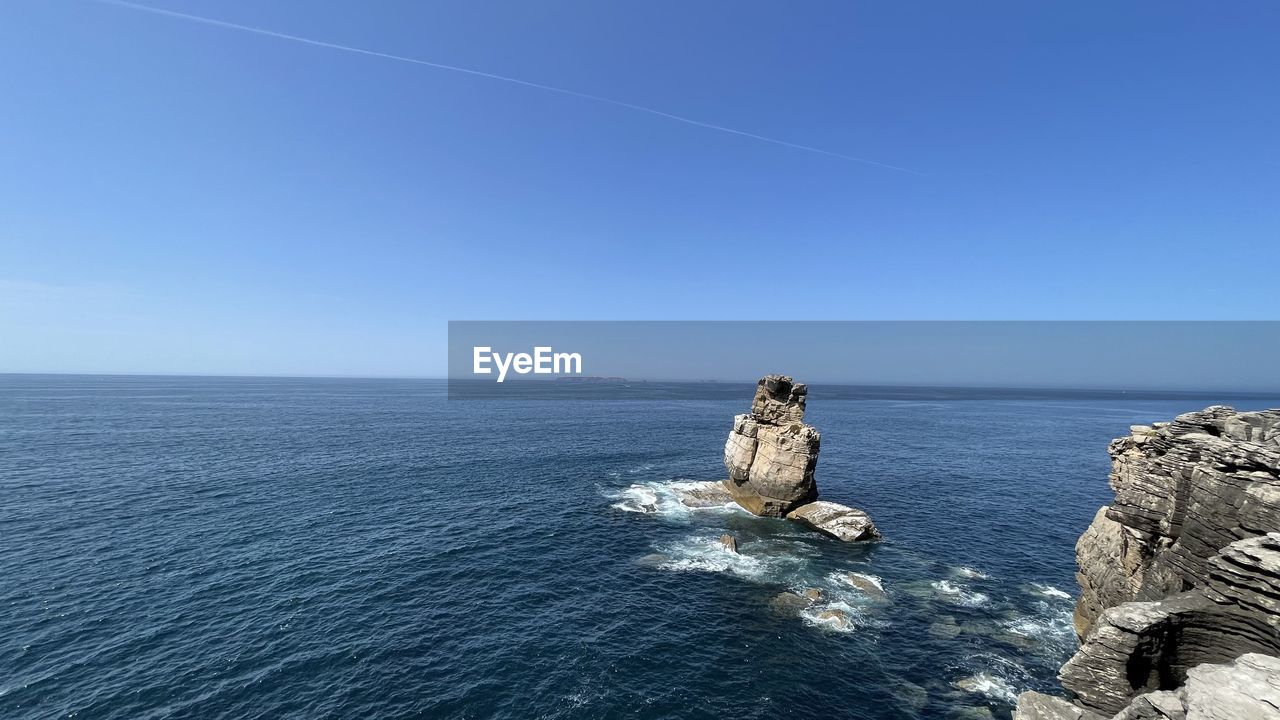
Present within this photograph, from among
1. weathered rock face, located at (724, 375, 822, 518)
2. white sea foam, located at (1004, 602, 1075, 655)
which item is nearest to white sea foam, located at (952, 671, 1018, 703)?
white sea foam, located at (1004, 602, 1075, 655)

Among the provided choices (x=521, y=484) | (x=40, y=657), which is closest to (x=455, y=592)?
(x=40, y=657)

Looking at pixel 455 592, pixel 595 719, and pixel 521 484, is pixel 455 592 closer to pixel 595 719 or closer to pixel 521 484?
pixel 595 719

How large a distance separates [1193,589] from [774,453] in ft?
126

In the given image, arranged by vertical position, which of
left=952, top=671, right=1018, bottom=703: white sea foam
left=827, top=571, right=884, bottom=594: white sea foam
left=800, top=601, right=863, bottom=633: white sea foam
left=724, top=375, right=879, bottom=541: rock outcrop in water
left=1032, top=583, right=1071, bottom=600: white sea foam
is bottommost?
left=952, top=671, right=1018, bottom=703: white sea foam

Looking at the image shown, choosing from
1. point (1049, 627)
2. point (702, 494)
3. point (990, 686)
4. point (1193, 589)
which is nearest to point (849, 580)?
point (990, 686)

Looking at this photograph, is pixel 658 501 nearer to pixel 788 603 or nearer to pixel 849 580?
pixel 849 580

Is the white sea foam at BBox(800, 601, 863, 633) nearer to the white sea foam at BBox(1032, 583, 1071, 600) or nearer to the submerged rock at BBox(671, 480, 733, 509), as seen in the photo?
the white sea foam at BBox(1032, 583, 1071, 600)

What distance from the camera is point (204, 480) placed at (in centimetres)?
6141

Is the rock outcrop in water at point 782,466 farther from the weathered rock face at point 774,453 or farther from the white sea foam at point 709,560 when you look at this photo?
the white sea foam at point 709,560

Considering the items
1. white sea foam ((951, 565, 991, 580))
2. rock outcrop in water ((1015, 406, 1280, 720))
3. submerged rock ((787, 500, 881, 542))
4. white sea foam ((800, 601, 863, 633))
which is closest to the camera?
rock outcrop in water ((1015, 406, 1280, 720))

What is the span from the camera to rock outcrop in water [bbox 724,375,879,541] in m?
51.2

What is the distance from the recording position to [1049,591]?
128ft

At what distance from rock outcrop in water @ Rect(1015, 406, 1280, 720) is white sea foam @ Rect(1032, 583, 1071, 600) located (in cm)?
1195

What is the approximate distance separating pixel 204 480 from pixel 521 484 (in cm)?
4131
